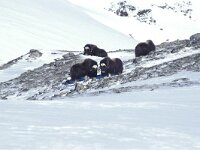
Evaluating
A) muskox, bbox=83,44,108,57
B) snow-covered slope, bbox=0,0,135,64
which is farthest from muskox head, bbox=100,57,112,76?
snow-covered slope, bbox=0,0,135,64

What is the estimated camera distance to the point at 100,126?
9336 mm

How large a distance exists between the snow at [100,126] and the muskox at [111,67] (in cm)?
1311

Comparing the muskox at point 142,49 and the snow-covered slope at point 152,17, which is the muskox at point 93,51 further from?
the snow-covered slope at point 152,17

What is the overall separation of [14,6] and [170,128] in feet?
241

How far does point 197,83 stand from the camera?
66.5 feet

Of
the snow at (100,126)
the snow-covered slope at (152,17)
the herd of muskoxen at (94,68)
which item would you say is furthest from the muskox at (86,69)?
the snow-covered slope at (152,17)

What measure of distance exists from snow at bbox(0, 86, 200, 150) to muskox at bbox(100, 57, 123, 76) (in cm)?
1311

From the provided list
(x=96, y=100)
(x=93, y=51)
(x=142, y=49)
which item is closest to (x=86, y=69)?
(x=142, y=49)

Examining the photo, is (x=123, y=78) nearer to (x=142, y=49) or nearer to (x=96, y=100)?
(x=96, y=100)

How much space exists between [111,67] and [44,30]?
46.1 metres

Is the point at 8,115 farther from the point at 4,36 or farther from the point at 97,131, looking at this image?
the point at 4,36

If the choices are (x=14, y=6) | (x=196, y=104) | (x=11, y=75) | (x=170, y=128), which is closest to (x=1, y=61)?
(x=11, y=75)

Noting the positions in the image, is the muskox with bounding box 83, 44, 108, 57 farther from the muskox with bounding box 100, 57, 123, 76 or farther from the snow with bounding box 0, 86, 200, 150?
the snow with bounding box 0, 86, 200, 150

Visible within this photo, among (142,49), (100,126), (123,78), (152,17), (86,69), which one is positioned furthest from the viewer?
(152,17)
